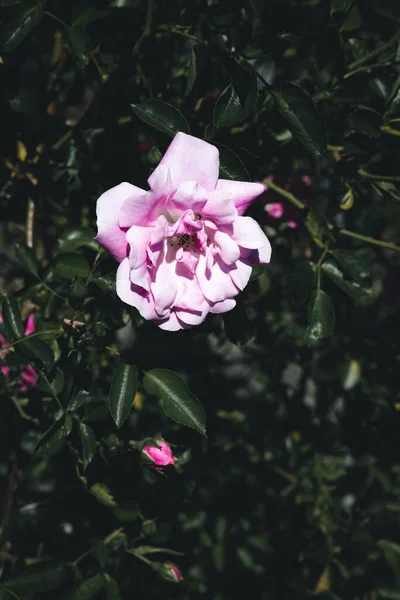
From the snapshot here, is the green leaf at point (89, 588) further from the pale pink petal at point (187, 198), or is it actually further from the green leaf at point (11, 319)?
the pale pink petal at point (187, 198)

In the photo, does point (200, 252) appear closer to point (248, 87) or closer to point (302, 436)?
point (248, 87)

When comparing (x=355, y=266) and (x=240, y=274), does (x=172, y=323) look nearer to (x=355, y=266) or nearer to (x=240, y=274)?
(x=240, y=274)

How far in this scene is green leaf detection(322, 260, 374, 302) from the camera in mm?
1214

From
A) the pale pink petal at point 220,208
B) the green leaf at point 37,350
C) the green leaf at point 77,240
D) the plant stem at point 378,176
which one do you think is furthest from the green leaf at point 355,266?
the green leaf at point 37,350

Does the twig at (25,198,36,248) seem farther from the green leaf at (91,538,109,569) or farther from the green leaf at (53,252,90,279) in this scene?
the green leaf at (91,538,109,569)

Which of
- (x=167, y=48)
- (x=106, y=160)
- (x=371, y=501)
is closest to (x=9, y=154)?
(x=106, y=160)

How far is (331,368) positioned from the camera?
1.89 meters

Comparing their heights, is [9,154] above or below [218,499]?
above

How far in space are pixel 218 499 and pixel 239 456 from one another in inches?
5.7

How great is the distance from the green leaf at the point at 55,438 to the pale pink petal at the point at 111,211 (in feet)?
1.07

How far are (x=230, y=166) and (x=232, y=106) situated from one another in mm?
97

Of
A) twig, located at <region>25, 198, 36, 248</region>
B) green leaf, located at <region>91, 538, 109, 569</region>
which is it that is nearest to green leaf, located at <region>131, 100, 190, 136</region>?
twig, located at <region>25, 198, 36, 248</region>

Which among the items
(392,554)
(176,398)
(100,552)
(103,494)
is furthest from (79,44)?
(392,554)

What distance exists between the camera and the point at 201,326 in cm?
128
